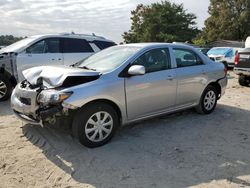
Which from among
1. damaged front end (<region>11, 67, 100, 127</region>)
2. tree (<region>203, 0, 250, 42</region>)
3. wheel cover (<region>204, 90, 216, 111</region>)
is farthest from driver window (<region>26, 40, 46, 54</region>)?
tree (<region>203, 0, 250, 42</region>)

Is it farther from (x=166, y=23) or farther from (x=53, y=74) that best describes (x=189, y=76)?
(x=166, y=23)

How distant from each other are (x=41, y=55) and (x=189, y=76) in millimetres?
4337

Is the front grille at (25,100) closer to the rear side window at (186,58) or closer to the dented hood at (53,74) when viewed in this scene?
the dented hood at (53,74)

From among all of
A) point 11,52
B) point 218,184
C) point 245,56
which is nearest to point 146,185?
point 218,184

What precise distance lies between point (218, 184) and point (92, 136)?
75.7 inches

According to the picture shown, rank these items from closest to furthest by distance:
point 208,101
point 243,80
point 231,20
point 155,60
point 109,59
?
point 109,59 → point 155,60 → point 208,101 → point 243,80 → point 231,20

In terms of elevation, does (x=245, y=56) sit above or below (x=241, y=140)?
above

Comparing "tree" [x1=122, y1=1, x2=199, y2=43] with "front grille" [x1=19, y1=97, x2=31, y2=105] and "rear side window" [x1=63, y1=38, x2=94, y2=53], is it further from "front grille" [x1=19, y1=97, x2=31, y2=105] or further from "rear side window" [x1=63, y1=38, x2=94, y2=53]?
"front grille" [x1=19, y1=97, x2=31, y2=105]

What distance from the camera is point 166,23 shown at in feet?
155

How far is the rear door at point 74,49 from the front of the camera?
29.7 feet

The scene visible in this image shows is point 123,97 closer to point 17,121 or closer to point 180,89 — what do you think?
point 180,89

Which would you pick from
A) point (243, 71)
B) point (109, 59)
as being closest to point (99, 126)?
point (109, 59)

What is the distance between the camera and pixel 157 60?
5.73 meters

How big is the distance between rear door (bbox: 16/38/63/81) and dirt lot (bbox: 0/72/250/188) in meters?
2.37
